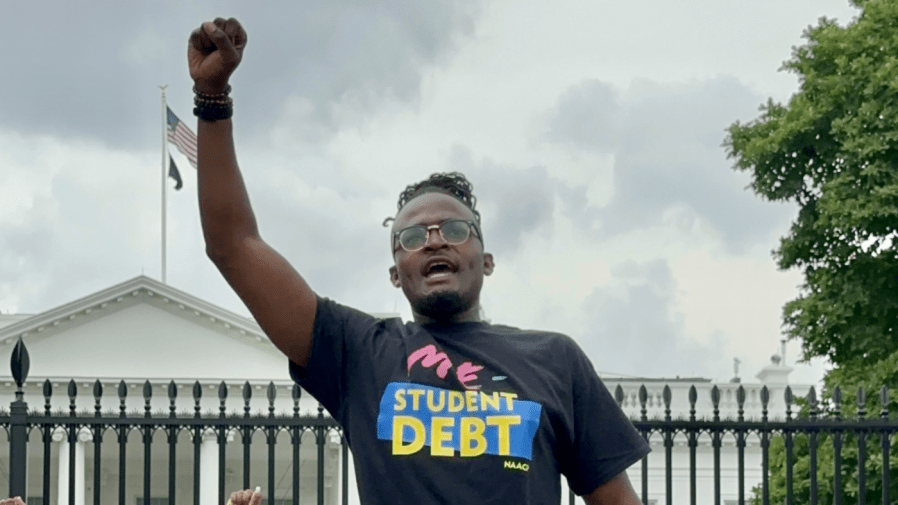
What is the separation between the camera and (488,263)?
9.08ft

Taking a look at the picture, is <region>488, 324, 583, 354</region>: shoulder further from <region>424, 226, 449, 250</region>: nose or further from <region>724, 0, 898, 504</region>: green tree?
<region>724, 0, 898, 504</region>: green tree

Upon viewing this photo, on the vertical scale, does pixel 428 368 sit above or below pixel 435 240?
below

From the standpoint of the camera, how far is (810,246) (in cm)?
1727

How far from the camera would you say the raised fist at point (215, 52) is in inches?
89.2

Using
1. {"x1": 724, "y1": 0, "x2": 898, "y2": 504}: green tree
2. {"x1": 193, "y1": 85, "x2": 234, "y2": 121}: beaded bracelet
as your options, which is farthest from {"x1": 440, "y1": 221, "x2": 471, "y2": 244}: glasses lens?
{"x1": 724, "y1": 0, "x2": 898, "y2": 504}: green tree

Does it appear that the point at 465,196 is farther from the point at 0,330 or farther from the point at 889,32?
the point at 0,330

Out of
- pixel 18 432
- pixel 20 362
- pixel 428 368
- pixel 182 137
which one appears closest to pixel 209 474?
pixel 182 137

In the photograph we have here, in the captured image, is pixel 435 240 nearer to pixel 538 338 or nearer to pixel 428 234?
pixel 428 234

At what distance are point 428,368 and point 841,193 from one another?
14.9 meters

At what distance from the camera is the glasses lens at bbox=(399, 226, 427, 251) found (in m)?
2.53

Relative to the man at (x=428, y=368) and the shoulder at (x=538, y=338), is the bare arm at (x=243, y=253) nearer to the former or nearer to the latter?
the man at (x=428, y=368)

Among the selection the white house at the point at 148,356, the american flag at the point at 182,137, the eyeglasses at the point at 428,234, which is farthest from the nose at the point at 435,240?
the white house at the point at 148,356

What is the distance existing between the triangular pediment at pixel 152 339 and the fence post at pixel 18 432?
2272 centimetres

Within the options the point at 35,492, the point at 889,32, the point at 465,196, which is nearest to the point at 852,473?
the point at 889,32
